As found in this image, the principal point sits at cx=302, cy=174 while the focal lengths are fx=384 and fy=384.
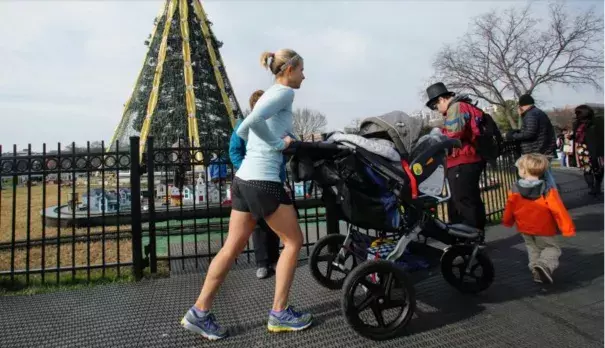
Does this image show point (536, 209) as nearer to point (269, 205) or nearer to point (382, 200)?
point (382, 200)

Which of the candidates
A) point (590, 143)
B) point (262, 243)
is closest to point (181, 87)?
point (590, 143)

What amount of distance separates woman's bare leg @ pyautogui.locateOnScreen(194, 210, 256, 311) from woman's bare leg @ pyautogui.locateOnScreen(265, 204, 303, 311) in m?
→ 0.18

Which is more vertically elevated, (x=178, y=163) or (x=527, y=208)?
(x=178, y=163)

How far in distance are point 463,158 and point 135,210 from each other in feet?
11.5

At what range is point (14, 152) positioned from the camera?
12.3ft

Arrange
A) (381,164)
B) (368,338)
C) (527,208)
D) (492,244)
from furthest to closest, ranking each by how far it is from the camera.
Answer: (492,244) < (527,208) < (381,164) < (368,338)

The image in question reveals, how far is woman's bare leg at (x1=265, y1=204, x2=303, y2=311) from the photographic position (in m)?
2.45

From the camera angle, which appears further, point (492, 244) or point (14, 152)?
point (492, 244)

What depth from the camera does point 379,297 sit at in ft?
8.24

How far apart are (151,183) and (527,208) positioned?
12.1 ft

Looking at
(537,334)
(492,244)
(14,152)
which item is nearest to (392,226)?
(537,334)

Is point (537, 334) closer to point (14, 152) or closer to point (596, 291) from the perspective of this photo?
point (596, 291)

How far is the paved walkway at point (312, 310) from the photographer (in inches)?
98.5

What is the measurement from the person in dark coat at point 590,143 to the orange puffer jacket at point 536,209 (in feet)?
17.1
